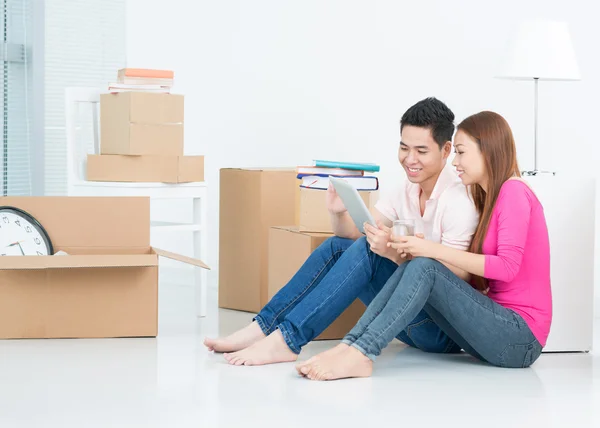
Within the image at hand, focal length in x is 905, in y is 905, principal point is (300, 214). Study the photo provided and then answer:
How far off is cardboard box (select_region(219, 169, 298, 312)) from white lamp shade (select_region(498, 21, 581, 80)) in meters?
0.87

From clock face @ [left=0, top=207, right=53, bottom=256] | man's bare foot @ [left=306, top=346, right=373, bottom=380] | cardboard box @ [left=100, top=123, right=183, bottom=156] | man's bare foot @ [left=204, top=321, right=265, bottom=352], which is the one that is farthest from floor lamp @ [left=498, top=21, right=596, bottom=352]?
clock face @ [left=0, top=207, right=53, bottom=256]

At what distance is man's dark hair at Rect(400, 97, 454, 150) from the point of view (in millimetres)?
2369

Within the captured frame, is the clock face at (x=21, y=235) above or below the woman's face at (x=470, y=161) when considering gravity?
below

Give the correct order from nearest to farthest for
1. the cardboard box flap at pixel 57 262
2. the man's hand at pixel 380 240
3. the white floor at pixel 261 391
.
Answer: the white floor at pixel 261 391, the man's hand at pixel 380 240, the cardboard box flap at pixel 57 262

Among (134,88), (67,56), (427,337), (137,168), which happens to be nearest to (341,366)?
(427,337)

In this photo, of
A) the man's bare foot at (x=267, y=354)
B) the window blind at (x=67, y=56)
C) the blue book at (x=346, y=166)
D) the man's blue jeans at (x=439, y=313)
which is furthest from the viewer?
the window blind at (x=67, y=56)

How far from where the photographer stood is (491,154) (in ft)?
7.50

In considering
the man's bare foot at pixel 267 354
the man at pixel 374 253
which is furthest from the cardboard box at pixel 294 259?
the man's bare foot at pixel 267 354

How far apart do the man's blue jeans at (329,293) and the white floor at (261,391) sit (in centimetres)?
9

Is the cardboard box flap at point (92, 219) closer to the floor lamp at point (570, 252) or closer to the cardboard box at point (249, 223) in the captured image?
the cardboard box at point (249, 223)

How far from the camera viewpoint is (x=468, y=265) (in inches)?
86.4

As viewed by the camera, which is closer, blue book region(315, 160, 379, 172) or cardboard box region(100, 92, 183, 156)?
blue book region(315, 160, 379, 172)

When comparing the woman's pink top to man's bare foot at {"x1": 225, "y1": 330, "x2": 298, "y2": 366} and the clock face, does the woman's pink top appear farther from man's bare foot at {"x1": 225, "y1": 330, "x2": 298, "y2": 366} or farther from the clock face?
the clock face

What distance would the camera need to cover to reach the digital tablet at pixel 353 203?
2.27m
